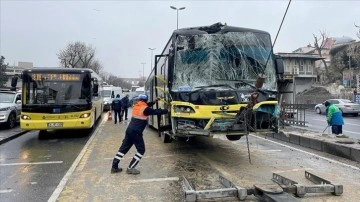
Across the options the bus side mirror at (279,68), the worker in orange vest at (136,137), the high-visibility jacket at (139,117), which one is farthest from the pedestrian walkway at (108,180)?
the bus side mirror at (279,68)

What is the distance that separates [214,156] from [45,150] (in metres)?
5.59

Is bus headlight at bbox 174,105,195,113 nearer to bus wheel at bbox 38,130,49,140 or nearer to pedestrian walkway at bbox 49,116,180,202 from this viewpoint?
pedestrian walkway at bbox 49,116,180,202

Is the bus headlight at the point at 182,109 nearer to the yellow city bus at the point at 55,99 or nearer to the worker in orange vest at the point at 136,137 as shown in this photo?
the worker in orange vest at the point at 136,137

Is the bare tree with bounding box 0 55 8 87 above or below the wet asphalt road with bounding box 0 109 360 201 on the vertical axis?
above

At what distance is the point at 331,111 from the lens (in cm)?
1345

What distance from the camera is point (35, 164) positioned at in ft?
32.1

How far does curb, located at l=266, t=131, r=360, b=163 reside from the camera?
1014cm

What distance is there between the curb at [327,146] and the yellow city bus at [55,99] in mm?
7588

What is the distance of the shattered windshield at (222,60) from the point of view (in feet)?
29.8

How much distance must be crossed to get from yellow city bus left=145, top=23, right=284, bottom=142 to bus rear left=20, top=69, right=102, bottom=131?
5912 mm

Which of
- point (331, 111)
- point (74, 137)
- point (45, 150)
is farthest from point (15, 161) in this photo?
point (331, 111)

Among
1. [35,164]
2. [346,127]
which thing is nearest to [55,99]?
[35,164]

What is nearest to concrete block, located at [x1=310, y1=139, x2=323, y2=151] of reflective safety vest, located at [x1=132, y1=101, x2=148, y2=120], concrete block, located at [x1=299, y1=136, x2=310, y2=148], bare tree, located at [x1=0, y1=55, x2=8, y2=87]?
concrete block, located at [x1=299, y1=136, x2=310, y2=148]

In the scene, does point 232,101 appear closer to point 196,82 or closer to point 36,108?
point 196,82
